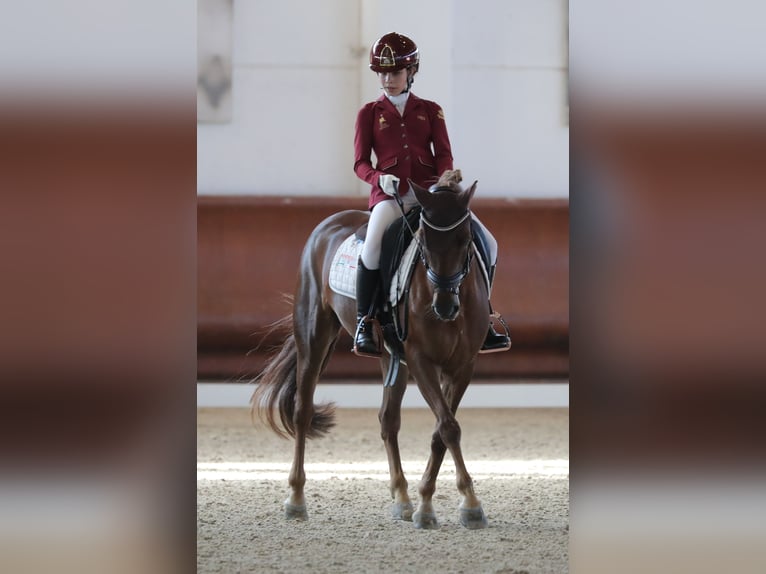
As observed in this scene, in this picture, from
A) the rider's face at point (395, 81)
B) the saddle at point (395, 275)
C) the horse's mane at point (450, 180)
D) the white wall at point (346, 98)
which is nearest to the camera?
the horse's mane at point (450, 180)

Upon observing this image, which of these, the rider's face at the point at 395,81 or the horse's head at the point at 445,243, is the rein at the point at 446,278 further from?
the rider's face at the point at 395,81

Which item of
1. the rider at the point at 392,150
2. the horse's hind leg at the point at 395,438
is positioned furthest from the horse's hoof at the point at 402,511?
the rider at the point at 392,150

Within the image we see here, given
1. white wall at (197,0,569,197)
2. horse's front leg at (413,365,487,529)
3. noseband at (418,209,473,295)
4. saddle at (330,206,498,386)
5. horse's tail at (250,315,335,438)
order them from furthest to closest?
1. white wall at (197,0,569,197)
2. horse's tail at (250,315,335,438)
3. saddle at (330,206,498,386)
4. horse's front leg at (413,365,487,529)
5. noseband at (418,209,473,295)

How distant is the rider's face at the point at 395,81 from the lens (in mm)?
3697

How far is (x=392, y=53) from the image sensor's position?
11.8 feet

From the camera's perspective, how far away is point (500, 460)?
521 centimetres

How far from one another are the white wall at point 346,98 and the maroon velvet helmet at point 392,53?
3533 millimetres

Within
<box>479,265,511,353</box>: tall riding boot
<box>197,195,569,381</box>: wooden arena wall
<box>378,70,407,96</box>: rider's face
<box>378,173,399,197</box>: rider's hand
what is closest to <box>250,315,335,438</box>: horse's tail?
<box>479,265,511,353</box>: tall riding boot

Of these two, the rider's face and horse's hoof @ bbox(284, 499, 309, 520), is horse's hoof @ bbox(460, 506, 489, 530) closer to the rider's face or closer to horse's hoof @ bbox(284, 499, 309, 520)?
horse's hoof @ bbox(284, 499, 309, 520)

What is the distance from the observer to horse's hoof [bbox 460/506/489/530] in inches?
138

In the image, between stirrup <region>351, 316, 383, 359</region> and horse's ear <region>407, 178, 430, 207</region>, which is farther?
stirrup <region>351, 316, 383, 359</region>

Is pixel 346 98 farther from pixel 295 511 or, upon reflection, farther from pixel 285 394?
pixel 295 511

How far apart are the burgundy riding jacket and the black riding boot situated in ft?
0.92

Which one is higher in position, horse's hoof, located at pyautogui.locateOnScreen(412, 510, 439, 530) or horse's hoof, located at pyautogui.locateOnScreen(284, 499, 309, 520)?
horse's hoof, located at pyautogui.locateOnScreen(412, 510, 439, 530)
